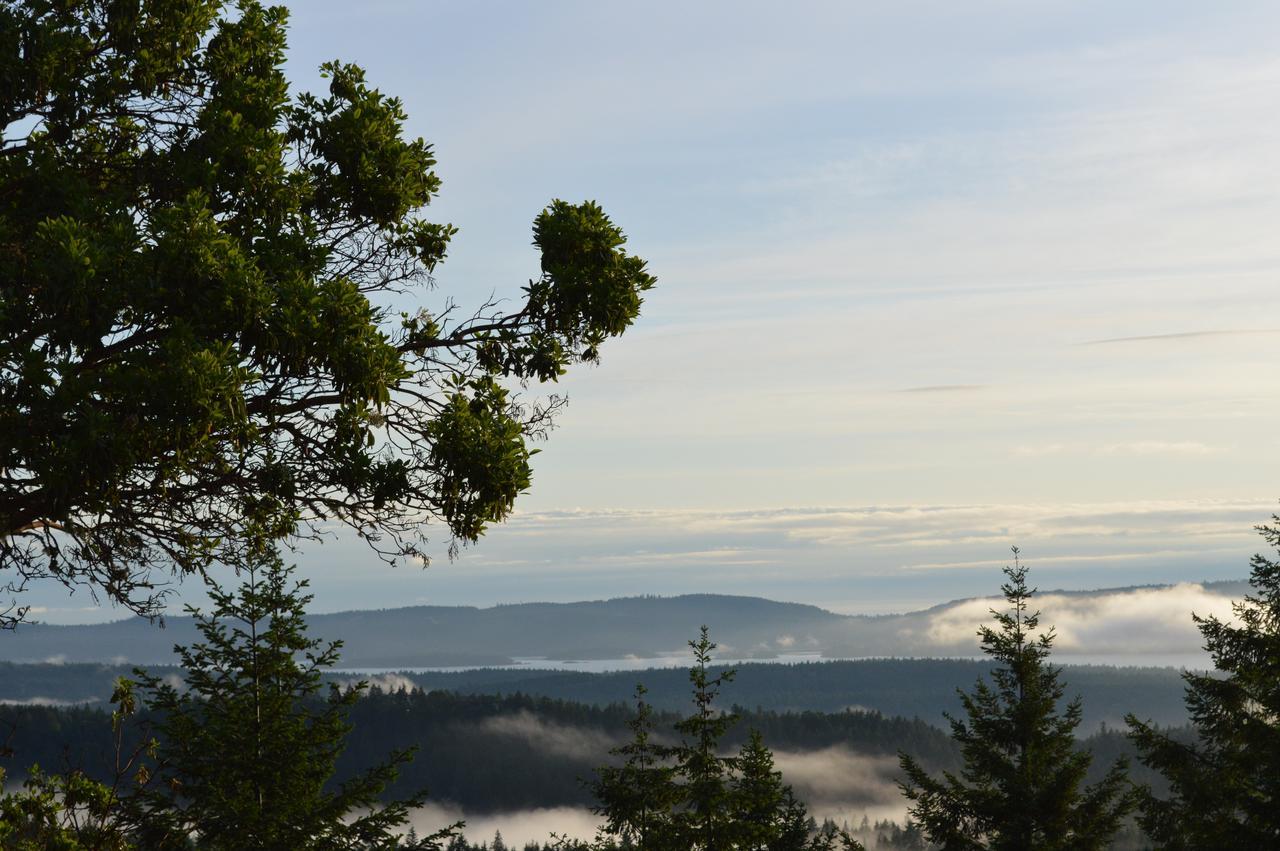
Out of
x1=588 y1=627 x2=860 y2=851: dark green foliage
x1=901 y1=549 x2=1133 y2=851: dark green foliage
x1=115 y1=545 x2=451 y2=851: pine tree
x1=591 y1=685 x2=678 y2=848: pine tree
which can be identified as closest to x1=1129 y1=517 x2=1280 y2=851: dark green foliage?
x1=901 y1=549 x2=1133 y2=851: dark green foliage

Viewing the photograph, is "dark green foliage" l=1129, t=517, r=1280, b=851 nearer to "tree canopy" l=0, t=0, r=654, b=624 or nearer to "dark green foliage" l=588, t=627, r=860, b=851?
"dark green foliage" l=588, t=627, r=860, b=851

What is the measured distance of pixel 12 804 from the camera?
10.1 m

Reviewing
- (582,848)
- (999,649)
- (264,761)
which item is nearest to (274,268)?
(264,761)

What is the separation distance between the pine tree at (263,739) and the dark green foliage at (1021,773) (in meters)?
11.4

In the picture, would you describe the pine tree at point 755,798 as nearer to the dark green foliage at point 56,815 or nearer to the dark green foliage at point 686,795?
the dark green foliage at point 686,795

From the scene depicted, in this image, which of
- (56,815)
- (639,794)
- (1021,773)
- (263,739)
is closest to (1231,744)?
(1021,773)

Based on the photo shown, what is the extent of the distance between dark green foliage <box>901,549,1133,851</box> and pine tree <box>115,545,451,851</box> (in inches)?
447

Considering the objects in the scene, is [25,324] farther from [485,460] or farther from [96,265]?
[485,460]

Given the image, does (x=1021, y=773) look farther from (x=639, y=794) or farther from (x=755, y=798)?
(x=639, y=794)

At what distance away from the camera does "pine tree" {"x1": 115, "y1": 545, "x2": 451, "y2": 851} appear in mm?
20172

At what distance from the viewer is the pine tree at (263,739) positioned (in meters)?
20.2

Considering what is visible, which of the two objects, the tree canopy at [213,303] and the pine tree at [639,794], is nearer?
the tree canopy at [213,303]

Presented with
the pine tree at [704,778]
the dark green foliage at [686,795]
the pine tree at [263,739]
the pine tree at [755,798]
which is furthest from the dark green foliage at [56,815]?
the pine tree at [755,798]

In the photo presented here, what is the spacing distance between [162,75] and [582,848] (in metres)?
18.6
